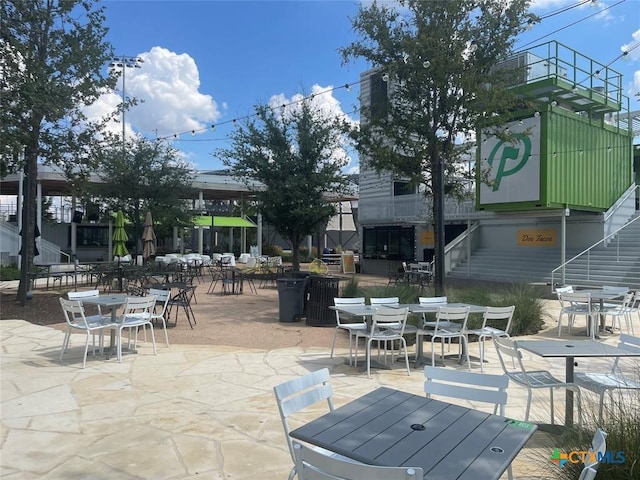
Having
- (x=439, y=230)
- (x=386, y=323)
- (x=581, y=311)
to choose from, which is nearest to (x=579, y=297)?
(x=581, y=311)

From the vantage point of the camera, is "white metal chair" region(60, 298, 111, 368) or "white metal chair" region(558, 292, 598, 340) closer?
"white metal chair" region(60, 298, 111, 368)

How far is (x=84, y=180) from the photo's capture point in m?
12.5

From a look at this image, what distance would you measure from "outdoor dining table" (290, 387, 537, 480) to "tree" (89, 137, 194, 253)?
1852 cm

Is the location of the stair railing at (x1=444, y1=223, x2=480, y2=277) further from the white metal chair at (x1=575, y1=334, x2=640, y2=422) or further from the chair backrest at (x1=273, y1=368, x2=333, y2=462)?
the chair backrest at (x1=273, y1=368, x2=333, y2=462)

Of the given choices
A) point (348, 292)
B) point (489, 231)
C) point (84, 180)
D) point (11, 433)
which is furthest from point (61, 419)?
point (489, 231)

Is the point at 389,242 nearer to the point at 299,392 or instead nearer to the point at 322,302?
the point at 322,302

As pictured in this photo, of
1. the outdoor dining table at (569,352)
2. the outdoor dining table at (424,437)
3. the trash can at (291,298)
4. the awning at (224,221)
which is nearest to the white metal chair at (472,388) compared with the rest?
the outdoor dining table at (424,437)

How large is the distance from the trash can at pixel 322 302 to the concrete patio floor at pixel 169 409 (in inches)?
78.6

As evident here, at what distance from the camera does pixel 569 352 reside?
156 inches

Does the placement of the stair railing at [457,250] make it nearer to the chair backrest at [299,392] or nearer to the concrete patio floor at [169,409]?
the concrete patio floor at [169,409]

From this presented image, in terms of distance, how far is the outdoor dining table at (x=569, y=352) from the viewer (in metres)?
3.86

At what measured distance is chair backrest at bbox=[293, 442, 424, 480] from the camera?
67.2 inches

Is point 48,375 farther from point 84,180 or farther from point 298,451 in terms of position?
point 84,180

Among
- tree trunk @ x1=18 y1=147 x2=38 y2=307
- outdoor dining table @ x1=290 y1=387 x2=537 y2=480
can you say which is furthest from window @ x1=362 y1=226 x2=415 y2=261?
outdoor dining table @ x1=290 y1=387 x2=537 y2=480
